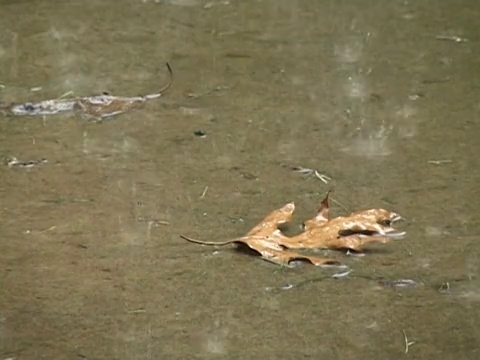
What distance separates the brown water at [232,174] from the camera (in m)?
2.84

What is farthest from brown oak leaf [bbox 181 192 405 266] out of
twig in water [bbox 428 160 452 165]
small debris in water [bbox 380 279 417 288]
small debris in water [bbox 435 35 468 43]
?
small debris in water [bbox 435 35 468 43]

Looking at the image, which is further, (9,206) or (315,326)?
(9,206)

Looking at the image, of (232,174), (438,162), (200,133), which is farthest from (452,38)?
(232,174)

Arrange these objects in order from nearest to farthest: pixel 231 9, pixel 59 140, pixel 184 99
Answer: pixel 59 140
pixel 184 99
pixel 231 9

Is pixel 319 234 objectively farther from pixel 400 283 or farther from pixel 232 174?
pixel 232 174

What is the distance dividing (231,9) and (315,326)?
2.76 m

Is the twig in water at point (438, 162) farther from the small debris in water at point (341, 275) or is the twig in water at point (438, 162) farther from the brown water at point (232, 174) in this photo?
the small debris in water at point (341, 275)

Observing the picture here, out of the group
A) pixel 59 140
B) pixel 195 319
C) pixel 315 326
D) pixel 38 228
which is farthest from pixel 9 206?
pixel 315 326

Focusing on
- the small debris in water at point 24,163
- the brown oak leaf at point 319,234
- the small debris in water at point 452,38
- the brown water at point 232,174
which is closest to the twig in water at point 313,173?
the brown water at point 232,174

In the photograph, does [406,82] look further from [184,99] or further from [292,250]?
A: [292,250]

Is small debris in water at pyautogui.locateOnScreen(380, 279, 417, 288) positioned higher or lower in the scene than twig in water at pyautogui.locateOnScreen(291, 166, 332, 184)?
higher

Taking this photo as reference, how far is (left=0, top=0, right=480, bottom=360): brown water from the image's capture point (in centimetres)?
284

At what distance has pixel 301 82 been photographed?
448 centimetres

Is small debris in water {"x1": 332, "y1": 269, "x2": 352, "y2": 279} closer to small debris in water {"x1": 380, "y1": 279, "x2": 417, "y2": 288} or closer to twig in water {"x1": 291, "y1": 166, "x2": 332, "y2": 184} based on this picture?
small debris in water {"x1": 380, "y1": 279, "x2": 417, "y2": 288}
